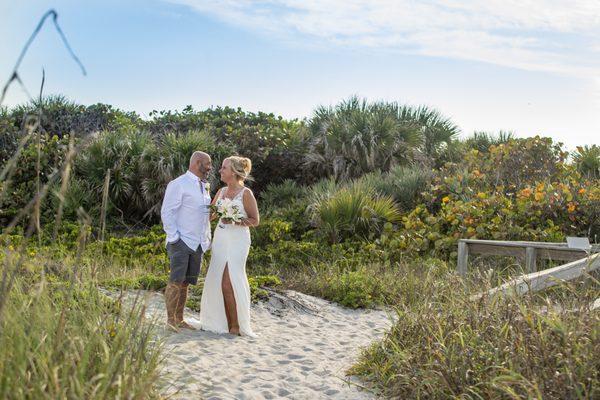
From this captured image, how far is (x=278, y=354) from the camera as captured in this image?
7.25 m

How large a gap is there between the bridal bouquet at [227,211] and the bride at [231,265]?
56 mm

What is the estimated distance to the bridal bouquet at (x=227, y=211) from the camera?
7738mm

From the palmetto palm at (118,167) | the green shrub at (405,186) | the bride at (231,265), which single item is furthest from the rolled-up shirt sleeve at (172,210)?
the palmetto palm at (118,167)

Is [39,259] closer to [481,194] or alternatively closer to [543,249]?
[543,249]

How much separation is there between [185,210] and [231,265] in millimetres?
800

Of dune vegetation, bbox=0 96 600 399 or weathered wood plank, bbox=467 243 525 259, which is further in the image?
weathered wood plank, bbox=467 243 525 259

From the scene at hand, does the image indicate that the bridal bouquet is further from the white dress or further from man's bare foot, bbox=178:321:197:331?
man's bare foot, bbox=178:321:197:331

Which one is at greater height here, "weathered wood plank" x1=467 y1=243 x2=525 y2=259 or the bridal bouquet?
the bridal bouquet

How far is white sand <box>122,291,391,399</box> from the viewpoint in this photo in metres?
5.81

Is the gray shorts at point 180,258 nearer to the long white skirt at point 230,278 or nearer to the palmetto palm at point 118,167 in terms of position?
the long white skirt at point 230,278

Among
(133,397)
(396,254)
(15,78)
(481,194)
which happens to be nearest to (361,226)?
(396,254)

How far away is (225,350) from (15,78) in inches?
193

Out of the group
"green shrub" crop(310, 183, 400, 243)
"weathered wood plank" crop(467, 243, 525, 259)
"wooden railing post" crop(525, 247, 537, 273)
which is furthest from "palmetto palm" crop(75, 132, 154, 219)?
"wooden railing post" crop(525, 247, 537, 273)

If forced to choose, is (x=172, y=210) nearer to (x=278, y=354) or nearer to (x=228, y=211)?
(x=228, y=211)
